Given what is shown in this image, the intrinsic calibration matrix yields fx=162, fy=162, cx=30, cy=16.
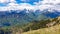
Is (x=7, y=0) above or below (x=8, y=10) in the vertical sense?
above

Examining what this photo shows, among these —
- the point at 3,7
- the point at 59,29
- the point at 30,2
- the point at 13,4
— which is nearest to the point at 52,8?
the point at 30,2

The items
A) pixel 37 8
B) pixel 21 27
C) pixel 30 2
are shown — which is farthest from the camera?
pixel 21 27

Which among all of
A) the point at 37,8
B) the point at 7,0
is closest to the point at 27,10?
the point at 37,8

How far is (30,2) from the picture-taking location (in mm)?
22766

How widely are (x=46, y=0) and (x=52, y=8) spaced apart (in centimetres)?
273

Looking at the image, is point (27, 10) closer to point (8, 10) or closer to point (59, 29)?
point (8, 10)

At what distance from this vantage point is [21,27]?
27.3 metres

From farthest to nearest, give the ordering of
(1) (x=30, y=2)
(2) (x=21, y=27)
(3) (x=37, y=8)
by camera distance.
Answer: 1. (2) (x=21, y=27)
2. (3) (x=37, y=8)
3. (1) (x=30, y=2)

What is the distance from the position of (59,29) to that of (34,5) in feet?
47.9

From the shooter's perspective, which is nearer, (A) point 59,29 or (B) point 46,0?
(B) point 46,0

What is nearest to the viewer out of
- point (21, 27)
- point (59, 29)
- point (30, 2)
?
point (30, 2)

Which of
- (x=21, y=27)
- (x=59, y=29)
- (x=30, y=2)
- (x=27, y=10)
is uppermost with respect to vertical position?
(x=30, y=2)

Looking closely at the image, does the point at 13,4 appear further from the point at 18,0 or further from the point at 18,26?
the point at 18,26

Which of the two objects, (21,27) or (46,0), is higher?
(46,0)
